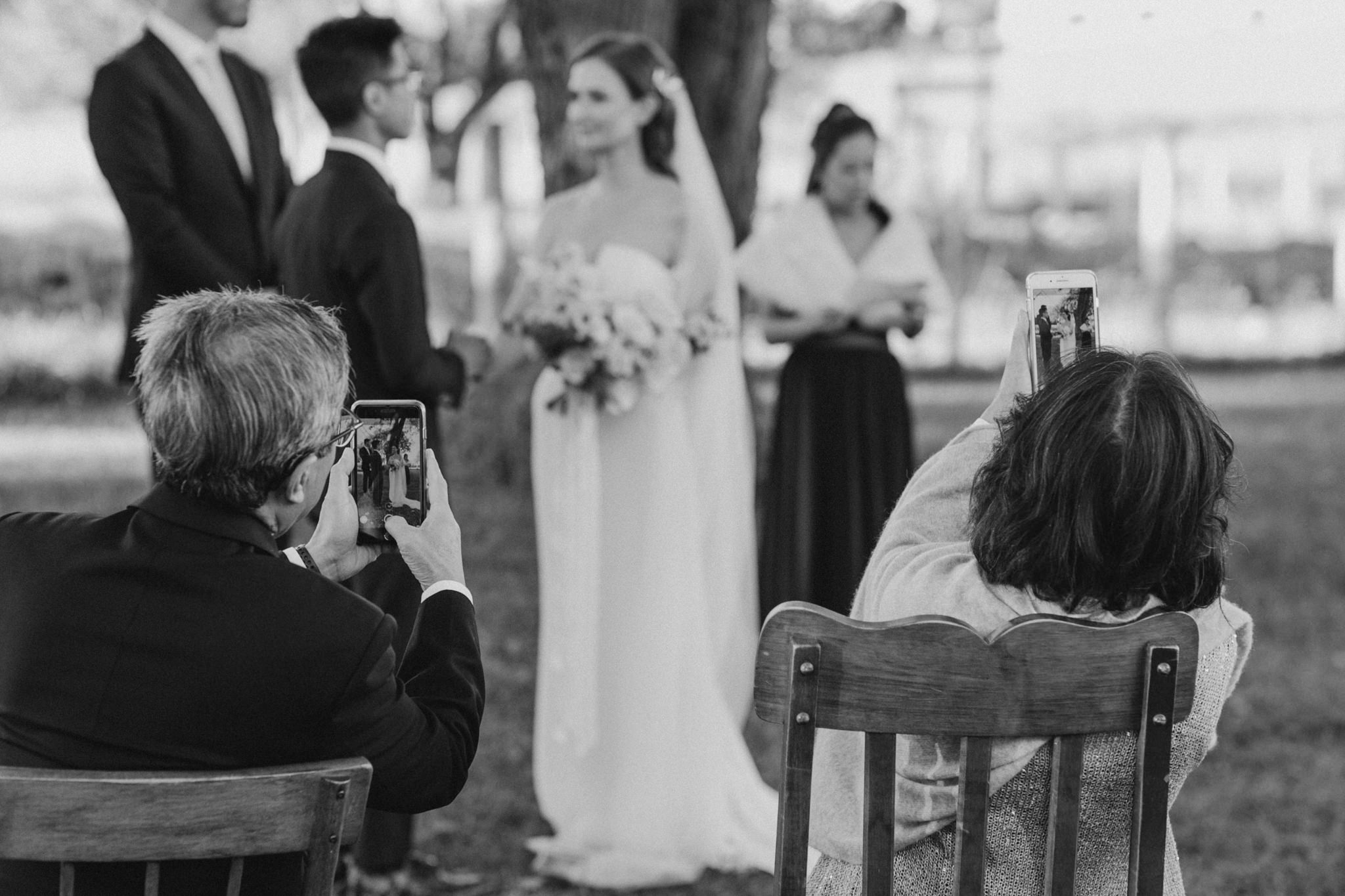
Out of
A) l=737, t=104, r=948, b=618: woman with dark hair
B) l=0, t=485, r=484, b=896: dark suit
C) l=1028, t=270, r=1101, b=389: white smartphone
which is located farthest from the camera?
l=737, t=104, r=948, b=618: woman with dark hair

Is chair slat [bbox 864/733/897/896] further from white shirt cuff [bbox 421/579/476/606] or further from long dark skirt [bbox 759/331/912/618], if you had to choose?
long dark skirt [bbox 759/331/912/618]

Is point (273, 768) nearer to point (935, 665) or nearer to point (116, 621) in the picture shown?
point (116, 621)

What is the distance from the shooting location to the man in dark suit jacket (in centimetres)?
184

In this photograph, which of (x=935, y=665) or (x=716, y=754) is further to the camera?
(x=716, y=754)

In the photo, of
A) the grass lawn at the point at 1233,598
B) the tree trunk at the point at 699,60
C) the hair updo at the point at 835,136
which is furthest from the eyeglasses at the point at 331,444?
the tree trunk at the point at 699,60

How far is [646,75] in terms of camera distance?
15.0ft

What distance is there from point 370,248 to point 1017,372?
72.4 inches

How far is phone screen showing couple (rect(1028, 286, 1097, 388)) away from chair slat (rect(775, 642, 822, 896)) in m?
0.73

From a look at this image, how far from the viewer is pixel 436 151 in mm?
21281

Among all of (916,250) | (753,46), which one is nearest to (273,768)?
(916,250)

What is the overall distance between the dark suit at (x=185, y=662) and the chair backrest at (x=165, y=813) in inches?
4.5

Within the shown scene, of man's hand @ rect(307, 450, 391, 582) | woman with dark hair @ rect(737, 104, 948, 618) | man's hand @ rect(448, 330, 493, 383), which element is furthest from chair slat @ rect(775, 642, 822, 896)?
woman with dark hair @ rect(737, 104, 948, 618)

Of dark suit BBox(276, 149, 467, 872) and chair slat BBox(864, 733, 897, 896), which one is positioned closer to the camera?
chair slat BBox(864, 733, 897, 896)

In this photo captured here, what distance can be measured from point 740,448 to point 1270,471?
7.38m
